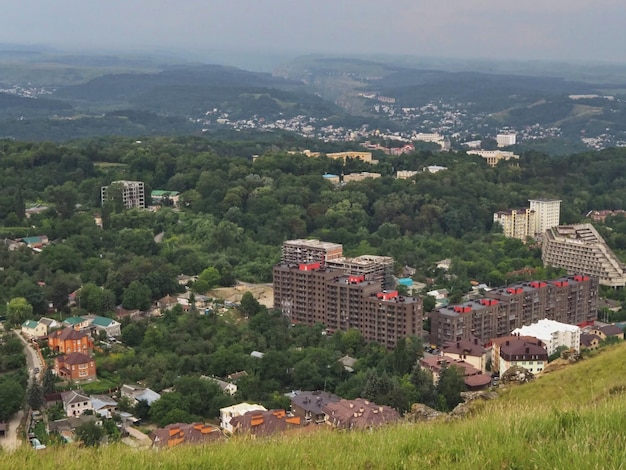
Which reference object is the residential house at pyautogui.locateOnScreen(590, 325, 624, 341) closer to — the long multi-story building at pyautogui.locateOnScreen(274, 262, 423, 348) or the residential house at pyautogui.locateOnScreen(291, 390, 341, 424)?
the long multi-story building at pyautogui.locateOnScreen(274, 262, 423, 348)

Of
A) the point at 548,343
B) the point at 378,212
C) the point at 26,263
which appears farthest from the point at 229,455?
the point at 378,212

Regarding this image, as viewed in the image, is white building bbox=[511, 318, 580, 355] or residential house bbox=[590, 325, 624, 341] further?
residential house bbox=[590, 325, 624, 341]

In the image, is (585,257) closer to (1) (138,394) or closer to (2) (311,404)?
(2) (311,404)

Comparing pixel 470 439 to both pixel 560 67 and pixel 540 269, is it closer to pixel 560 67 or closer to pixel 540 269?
pixel 540 269

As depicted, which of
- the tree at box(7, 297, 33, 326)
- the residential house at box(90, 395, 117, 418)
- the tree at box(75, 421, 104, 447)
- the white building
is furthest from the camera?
the tree at box(7, 297, 33, 326)

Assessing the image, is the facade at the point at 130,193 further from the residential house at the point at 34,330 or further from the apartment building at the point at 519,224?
the apartment building at the point at 519,224

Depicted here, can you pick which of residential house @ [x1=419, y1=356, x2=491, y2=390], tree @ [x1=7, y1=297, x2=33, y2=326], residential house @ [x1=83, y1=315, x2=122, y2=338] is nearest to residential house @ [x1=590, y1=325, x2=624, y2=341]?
residential house @ [x1=419, y1=356, x2=491, y2=390]

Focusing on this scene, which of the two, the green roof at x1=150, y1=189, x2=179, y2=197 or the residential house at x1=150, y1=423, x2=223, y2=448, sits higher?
the residential house at x1=150, y1=423, x2=223, y2=448
